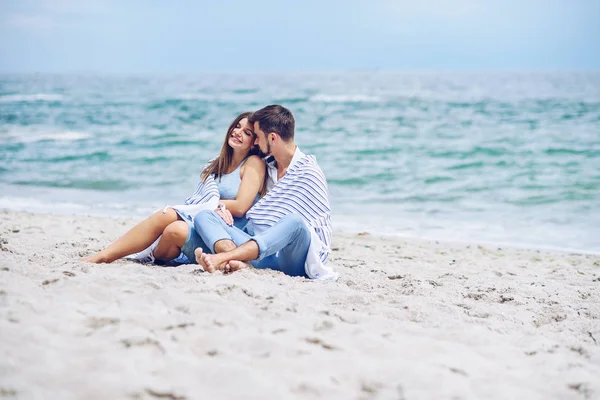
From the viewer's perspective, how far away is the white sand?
2568 mm

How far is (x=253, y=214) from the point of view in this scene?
4.76 metres

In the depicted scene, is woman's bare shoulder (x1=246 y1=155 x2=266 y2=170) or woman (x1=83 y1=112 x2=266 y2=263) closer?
woman (x1=83 y1=112 x2=266 y2=263)

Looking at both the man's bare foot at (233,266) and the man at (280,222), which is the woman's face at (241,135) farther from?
the man's bare foot at (233,266)

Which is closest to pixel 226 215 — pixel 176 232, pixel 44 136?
pixel 176 232

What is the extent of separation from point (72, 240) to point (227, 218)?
2.40 metres

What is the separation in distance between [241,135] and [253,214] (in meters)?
0.60

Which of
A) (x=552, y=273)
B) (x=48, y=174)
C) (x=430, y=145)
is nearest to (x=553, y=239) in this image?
(x=552, y=273)

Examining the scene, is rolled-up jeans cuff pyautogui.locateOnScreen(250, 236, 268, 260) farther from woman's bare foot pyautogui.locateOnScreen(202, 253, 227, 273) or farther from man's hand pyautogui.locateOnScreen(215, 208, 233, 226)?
man's hand pyautogui.locateOnScreen(215, 208, 233, 226)

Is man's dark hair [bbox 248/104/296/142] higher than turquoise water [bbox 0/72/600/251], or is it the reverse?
man's dark hair [bbox 248/104/296/142]

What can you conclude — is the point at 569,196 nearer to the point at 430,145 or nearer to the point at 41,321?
the point at 430,145

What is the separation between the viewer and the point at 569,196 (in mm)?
10227

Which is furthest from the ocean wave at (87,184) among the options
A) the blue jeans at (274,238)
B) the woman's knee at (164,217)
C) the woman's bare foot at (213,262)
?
the woman's bare foot at (213,262)

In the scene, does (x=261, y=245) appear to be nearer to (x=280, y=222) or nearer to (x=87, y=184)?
(x=280, y=222)

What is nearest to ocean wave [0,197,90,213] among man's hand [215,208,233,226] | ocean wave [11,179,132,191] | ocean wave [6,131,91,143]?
ocean wave [11,179,132,191]
